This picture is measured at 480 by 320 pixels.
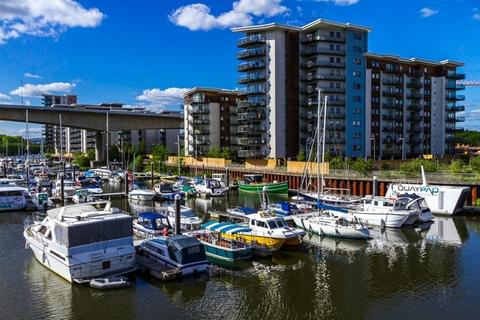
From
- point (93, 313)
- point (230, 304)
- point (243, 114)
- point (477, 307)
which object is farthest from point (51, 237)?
point (243, 114)

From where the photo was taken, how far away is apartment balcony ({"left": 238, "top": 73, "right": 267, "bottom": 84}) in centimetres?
9881

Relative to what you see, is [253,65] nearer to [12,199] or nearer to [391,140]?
[391,140]

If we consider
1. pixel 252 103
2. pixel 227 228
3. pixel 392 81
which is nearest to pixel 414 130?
pixel 392 81

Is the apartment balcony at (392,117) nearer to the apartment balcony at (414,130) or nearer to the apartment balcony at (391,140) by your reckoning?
the apartment balcony at (414,130)

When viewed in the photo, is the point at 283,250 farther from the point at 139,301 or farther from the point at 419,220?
the point at 419,220

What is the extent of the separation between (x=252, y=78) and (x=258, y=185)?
30.0 meters

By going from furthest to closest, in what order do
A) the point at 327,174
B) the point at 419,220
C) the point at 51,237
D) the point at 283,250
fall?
the point at 327,174
the point at 419,220
the point at 283,250
the point at 51,237

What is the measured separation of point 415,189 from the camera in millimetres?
56531

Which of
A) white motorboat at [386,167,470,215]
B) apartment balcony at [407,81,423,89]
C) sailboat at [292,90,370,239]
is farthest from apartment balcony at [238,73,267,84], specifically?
sailboat at [292,90,370,239]

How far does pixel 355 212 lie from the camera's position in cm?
4925

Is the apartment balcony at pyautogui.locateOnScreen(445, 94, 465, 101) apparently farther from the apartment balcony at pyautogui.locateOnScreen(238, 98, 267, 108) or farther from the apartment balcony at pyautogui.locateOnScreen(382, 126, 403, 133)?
the apartment balcony at pyautogui.locateOnScreen(238, 98, 267, 108)

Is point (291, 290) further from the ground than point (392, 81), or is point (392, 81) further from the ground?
point (392, 81)

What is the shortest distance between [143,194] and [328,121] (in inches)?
1769

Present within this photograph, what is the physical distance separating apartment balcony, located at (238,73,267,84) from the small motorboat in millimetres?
75248
